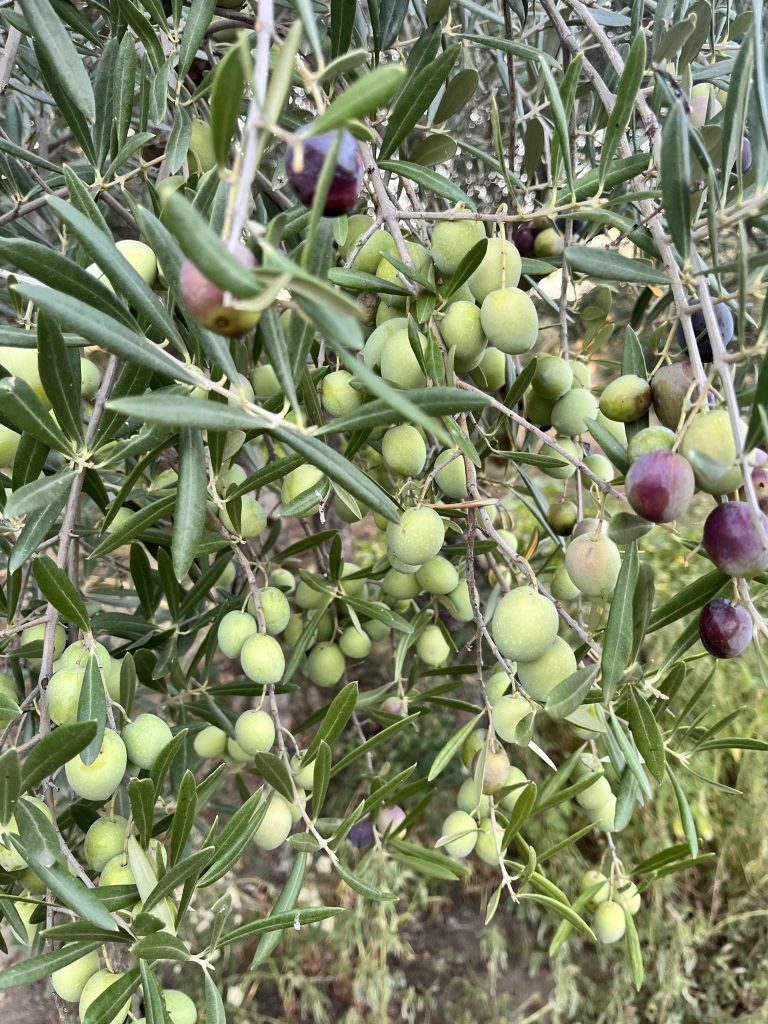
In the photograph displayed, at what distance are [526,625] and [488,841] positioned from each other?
1.42ft

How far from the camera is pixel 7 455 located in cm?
80

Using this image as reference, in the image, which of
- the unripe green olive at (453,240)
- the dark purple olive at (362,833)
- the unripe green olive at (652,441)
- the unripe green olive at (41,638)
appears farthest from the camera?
the dark purple olive at (362,833)

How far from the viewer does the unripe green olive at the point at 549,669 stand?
0.81 m

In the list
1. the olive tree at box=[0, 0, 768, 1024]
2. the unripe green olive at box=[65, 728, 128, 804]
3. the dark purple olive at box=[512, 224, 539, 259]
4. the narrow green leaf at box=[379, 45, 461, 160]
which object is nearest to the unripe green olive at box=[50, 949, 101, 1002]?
the olive tree at box=[0, 0, 768, 1024]

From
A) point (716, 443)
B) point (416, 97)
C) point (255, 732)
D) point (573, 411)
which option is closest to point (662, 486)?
point (716, 443)

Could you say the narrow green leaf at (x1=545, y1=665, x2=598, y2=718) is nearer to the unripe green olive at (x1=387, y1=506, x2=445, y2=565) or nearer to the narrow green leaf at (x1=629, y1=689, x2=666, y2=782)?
the narrow green leaf at (x1=629, y1=689, x2=666, y2=782)

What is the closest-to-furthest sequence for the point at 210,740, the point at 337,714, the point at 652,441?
1. the point at 652,441
2. the point at 337,714
3. the point at 210,740

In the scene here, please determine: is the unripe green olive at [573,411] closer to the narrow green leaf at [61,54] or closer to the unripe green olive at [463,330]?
the unripe green olive at [463,330]

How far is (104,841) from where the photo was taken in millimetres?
775

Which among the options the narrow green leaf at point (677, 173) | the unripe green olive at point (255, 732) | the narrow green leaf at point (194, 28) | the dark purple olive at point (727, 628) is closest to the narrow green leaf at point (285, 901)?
the unripe green olive at point (255, 732)

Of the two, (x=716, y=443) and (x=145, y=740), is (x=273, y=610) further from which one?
(x=716, y=443)

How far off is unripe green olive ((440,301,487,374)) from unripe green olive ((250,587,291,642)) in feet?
1.46

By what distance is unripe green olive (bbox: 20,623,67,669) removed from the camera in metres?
0.84

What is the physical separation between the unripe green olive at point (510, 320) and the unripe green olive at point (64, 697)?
1.80ft
